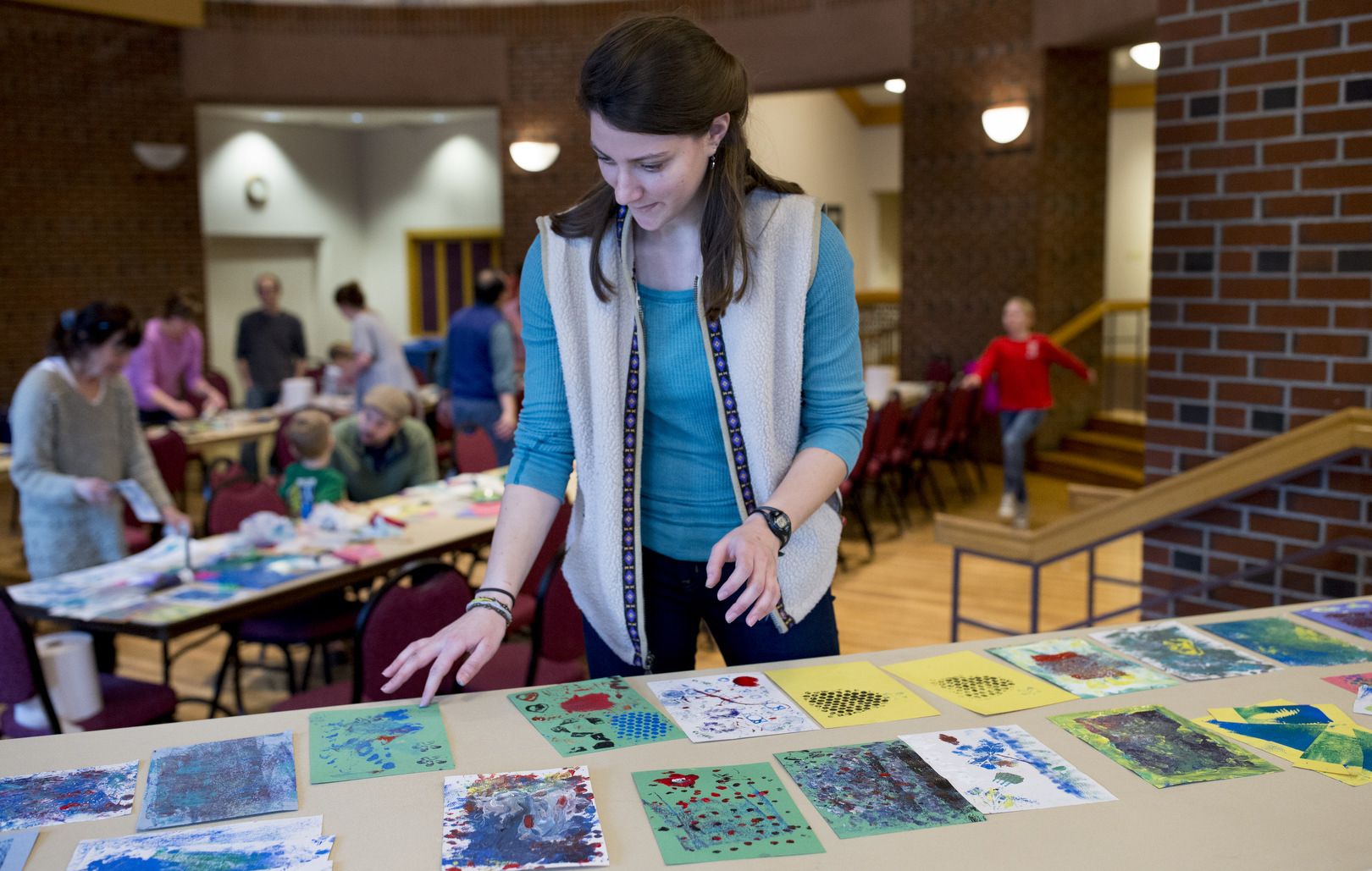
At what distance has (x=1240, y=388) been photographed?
3203 mm

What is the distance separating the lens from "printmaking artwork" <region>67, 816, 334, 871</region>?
3.94 feet

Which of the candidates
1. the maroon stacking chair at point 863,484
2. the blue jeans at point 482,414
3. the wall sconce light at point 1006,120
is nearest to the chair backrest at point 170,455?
the blue jeans at point 482,414

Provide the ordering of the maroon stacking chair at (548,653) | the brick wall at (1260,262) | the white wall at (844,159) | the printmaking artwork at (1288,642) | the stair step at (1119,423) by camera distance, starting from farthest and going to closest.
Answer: the white wall at (844,159)
the stair step at (1119,423)
the maroon stacking chair at (548,653)
the brick wall at (1260,262)
the printmaking artwork at (1288,642)

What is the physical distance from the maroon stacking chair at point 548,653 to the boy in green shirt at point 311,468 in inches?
53.7

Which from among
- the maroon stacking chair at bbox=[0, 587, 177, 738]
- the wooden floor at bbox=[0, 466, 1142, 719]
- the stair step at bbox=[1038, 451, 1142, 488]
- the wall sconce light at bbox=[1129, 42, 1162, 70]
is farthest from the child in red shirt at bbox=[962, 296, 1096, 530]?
the maroon stacking chair at bbox=[0, 587, 177, 738]

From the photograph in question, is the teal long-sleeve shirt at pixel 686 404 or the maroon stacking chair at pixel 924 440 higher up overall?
the teal long-sleeve shirt at pixel 686 404

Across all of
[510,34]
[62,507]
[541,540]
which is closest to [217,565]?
[62,507]

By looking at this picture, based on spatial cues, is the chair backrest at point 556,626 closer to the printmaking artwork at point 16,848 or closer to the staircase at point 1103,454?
the printmaking artwork at point 16,848

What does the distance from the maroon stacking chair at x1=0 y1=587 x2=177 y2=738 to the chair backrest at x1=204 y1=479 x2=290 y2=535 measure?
1.05 metres

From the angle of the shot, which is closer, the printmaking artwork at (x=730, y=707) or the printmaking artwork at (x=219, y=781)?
the printmaking artwork at (x=219, y=781)

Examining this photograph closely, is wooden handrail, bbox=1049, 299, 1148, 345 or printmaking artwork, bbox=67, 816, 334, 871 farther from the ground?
wooden handrail, bbox=1049, 299, 1148, 345

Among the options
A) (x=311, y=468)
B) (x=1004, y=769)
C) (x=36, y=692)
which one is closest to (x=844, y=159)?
(x=311, y=468)

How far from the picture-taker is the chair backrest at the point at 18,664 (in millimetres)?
2895

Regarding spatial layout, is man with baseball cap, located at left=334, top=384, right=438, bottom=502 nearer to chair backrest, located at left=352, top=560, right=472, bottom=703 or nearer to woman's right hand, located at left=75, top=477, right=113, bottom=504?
woman's right hand, located at left=75, top=477, right=113, bottom=504
